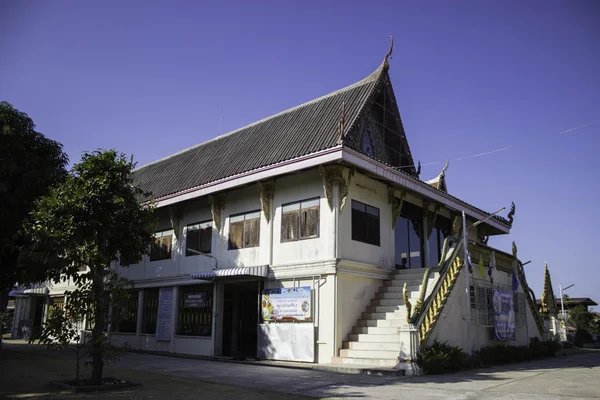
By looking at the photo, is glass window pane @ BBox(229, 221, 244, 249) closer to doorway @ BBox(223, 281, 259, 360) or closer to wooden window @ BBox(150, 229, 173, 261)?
doorway @ BBox(223, 281, 259, 360)

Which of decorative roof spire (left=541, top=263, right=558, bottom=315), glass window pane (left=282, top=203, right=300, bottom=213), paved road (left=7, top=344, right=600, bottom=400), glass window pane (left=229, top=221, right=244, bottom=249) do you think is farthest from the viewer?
decorative roof spire (left=541, top=263, right=558, bottom=315)

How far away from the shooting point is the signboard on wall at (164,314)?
20911 millimetres

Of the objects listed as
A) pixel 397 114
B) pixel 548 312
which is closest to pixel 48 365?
pixel 397 114

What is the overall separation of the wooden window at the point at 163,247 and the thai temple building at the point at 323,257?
95 mm

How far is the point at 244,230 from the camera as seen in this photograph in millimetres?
19031

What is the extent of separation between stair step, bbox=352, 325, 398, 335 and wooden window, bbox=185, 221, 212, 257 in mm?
7439

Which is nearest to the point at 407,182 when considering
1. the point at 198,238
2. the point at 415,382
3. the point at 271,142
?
the point at 271,142

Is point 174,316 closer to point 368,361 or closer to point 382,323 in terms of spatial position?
point 382,323

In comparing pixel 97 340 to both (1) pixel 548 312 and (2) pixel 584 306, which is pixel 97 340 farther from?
(2) pixel 584 306

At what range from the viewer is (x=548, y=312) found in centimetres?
2477

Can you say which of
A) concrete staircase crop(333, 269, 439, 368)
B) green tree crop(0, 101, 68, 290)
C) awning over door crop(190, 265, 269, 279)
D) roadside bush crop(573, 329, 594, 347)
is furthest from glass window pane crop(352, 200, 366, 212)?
roadside bush crop(573, 329, 594, 347)

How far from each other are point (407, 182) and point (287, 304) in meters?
6.01

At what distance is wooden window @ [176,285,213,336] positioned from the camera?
19531 mm

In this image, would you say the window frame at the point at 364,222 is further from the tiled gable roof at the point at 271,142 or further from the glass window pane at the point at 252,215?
the glass window pane at the point at 252,215
